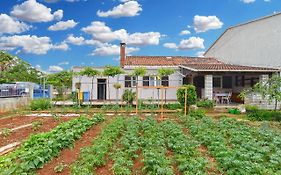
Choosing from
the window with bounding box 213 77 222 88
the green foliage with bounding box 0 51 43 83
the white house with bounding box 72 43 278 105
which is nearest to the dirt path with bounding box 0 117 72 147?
the white house with bounding box 72 43 278 105

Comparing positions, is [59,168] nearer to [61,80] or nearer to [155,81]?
[155,81]

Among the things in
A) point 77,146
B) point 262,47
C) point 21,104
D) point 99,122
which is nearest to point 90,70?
point 21,104

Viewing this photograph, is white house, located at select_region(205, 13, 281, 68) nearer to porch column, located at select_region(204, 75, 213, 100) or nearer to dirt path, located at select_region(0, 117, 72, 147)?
porch column, located at select_region(204, 75, 213, 100)

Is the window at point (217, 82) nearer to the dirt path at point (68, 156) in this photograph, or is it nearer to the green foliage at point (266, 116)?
the green foliage at point (266, 116)

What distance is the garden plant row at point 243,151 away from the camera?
259 inches

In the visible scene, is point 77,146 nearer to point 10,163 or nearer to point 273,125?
point 10,163

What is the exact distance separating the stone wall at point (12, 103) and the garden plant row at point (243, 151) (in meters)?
12.7

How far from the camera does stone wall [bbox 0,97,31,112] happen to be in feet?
63.7

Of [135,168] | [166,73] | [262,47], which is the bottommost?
A: [135,168]

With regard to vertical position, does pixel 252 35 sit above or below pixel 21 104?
above

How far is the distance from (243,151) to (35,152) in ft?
16.3

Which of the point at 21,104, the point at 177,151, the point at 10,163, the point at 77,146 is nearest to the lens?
the point at 10,163

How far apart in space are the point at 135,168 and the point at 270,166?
295cm

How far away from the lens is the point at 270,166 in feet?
23.2
